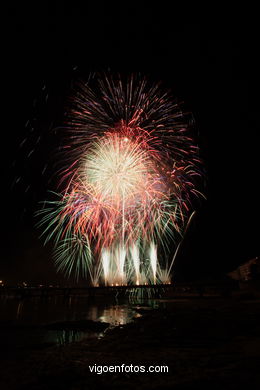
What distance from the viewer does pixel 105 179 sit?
74.8 ft

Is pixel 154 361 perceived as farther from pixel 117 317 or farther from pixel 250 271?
pixel 250 271

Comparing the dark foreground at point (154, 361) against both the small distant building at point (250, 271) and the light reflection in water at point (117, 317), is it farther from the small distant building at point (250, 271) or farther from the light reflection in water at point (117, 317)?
the small distant building at point (250, 271)

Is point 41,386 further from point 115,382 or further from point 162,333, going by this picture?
point 162,333

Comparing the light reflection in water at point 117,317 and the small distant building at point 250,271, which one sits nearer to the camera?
the light reflection in water at point 117,317

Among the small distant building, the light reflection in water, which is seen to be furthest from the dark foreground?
the small distant building

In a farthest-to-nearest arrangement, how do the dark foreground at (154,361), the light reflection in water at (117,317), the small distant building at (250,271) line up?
Answer: the small distant building at (250,271) → the light reflection in water at (117,317) → the dark foreground at (154,361)

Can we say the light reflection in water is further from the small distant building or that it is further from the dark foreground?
the small distant building

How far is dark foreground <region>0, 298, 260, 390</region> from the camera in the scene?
18.7 feet

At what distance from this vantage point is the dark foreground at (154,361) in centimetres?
569

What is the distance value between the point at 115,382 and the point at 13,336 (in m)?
10.5

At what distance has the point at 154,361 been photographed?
7332 mm

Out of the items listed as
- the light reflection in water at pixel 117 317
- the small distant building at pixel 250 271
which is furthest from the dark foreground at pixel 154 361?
the small distant building at pixel 250 271

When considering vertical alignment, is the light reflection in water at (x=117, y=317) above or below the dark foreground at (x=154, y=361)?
above

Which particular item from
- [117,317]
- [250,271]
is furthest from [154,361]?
[250,271]
